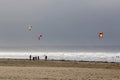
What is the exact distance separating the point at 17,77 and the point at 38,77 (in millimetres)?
1673

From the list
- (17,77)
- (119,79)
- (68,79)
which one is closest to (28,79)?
(17,77)

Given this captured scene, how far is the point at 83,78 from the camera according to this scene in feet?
90.7

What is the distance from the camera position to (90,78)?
2773cm

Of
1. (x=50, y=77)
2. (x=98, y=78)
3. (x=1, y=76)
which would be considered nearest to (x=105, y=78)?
(x=98, y=78)

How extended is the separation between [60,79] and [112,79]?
4.13m

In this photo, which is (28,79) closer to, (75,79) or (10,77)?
(10,77)

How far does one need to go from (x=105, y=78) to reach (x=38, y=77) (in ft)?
17.6

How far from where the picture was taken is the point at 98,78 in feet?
91.6

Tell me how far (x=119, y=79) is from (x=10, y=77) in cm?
854

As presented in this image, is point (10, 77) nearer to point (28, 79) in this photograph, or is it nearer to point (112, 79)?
point (28, 79)

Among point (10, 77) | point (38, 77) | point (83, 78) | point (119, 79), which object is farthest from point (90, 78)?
point (10, 77)

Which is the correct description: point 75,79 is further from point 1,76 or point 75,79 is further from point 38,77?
point 1,76

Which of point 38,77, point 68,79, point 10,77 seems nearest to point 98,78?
point 68,79

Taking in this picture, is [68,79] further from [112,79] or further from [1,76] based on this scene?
[1,76]
